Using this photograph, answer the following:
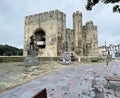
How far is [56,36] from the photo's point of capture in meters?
29.2

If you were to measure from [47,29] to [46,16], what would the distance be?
2.31 meters

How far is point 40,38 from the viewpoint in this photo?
3231cm

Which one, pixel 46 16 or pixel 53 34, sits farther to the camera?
pixel 46 16

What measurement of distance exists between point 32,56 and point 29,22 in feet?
67.4

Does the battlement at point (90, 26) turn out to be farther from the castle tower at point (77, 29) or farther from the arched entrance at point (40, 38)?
the arched entrance at point (40, 38)

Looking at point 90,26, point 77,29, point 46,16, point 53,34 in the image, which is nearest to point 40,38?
point 53,34

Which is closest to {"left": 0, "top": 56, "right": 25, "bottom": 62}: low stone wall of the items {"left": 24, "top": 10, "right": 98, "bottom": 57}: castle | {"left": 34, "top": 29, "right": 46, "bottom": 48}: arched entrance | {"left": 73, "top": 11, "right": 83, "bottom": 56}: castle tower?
{"left": 24, "top": 10, "right": 98, "bottom": 57}: castle

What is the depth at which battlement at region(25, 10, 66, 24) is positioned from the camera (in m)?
29.8

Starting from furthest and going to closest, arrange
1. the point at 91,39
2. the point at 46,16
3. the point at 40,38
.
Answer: the point at 91,39
the point at 40,38
the point at 46,16

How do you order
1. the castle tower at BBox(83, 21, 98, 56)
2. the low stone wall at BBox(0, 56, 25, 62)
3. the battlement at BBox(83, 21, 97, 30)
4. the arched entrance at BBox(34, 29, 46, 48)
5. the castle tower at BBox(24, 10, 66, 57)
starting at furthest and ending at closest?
the battlement at BBox(83, 21, 97, 30), the castle tower at BBox(83, 21, 98, 56), the arched entrance at BBox(34, 29, 46, 48), the castle tower at BBox(24, 10, 66, 57), the low stone wall at BBox(0, 56, 25, 62)

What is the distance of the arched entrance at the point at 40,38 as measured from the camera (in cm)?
3158

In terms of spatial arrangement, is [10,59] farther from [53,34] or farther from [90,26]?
[90,26]

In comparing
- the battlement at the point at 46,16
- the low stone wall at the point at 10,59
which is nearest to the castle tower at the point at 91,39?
the battlement at the point at 46,16

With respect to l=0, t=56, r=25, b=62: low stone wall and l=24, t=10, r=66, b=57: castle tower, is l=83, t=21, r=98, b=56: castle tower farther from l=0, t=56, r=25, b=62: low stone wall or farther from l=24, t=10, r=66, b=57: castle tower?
l=0, t=56, r=25, b=62: low stone wall
